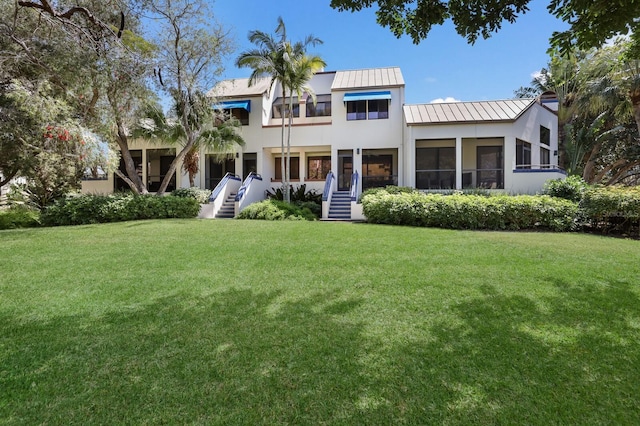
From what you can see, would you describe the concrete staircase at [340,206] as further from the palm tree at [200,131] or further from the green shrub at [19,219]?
the green shrub at [19,219]

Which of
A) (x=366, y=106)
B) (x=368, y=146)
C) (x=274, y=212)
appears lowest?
(x=274, y=212)

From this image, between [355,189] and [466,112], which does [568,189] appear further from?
[355,189]

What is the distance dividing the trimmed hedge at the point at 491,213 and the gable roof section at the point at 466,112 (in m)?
6.91

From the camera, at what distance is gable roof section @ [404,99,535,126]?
17.5 m

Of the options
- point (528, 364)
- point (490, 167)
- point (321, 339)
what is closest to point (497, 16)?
point (528, 364)

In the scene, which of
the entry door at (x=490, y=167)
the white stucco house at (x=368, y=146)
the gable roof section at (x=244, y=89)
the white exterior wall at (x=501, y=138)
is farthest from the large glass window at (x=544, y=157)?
the gable roof section at (x=244, y=89)

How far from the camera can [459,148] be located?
17938 mm

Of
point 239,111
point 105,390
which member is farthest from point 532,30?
point 239,111

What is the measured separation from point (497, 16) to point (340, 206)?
43.8 feet

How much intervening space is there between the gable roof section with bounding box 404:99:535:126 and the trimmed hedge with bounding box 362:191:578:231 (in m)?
6.91

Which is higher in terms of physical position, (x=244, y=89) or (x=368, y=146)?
(x=244, y=89)

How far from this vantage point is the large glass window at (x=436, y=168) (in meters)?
18.5

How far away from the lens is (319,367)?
10.2 feet

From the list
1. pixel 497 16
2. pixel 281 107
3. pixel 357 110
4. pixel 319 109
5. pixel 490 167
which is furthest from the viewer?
pixel 281 107
